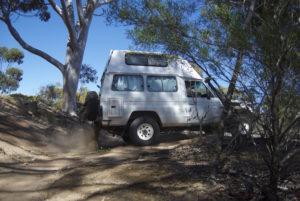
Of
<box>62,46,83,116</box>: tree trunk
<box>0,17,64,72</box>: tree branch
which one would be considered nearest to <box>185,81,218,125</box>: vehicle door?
<box>62,46,83,116</box>: tree trunk

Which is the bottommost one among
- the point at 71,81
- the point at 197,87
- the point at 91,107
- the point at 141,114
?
the point at 141,114

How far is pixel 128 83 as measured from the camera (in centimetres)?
772

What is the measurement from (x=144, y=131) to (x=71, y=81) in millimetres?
6032

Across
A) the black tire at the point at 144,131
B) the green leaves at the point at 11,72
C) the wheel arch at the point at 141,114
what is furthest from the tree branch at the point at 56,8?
the green leaves at the point at 11,72

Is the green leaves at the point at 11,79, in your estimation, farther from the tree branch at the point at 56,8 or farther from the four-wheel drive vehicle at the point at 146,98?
the four-wheel drive vehicle at the point at 146,98

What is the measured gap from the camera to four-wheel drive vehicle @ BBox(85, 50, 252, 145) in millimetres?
7520

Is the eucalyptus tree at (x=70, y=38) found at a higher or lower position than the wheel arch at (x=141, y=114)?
higher

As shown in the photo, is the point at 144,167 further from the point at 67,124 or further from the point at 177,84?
the point at 67,124

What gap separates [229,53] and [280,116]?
2.80ft

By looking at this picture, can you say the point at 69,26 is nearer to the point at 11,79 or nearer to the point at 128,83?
the point at 128,83

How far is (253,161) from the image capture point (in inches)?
176

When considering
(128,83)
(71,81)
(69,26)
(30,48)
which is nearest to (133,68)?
(128,83)

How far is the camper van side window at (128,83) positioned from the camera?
7.61 meters

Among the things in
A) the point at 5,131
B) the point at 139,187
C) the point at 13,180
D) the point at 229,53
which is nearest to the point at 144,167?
the point at 139,187
